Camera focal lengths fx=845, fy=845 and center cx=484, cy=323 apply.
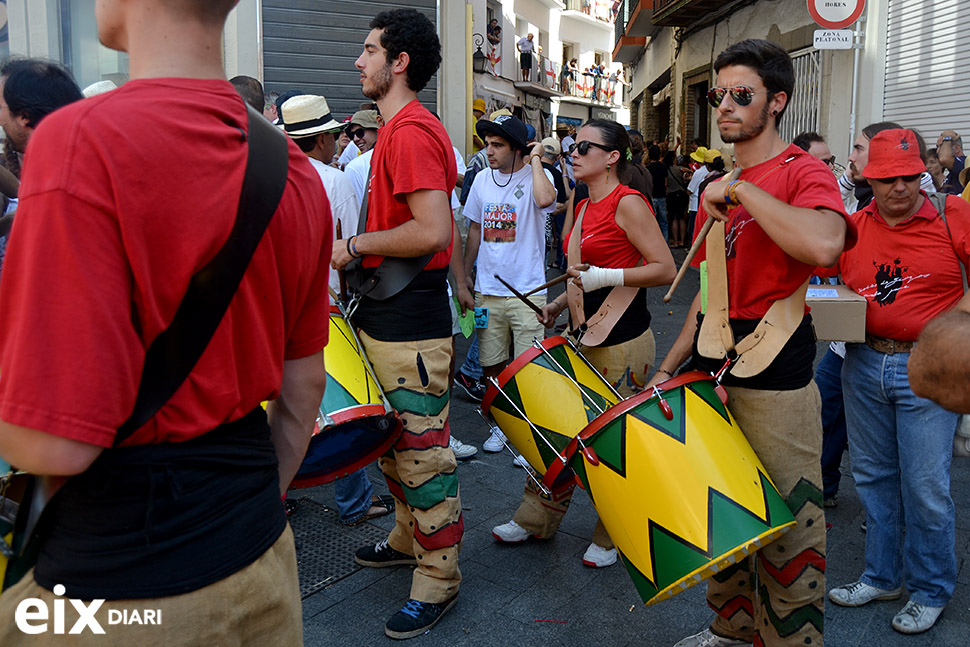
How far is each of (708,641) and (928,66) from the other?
8919mm

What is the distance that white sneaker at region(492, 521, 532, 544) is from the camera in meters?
3.86

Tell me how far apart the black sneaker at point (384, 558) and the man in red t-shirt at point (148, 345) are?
2221mm

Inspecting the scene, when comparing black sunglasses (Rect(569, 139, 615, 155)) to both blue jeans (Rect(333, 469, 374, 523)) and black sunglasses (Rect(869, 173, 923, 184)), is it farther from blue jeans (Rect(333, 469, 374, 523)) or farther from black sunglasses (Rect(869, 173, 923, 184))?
blue jeans (Rect(333, 469, 374, 523))

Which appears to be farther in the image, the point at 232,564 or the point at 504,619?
the point at 504,619

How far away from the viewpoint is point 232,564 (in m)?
1.33

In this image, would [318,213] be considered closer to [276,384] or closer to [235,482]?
[276,384]

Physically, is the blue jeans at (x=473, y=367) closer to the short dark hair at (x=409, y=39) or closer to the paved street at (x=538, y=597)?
the paved street at (x=538, y=597)

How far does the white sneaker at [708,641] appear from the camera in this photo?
9.56ft

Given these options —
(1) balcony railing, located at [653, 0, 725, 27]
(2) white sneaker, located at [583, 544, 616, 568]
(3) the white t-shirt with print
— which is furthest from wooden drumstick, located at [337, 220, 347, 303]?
(1) balcony railing, located at [653, 0, 725, 27]

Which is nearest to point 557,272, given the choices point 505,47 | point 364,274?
point 364,274

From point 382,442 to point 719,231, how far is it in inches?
53.8

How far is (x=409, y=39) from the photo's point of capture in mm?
3111

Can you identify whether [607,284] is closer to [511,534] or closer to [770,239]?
[770,239]

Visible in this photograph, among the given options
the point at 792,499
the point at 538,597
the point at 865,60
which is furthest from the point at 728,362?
the point at 865,60
